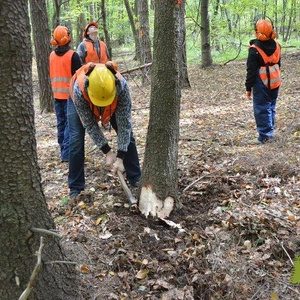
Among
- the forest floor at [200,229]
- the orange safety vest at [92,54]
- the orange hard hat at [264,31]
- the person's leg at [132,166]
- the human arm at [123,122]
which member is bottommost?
the forest floor at [200,229]

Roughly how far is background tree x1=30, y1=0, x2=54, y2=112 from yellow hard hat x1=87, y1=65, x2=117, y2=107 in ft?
20.0

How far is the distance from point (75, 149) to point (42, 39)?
558 centimetres

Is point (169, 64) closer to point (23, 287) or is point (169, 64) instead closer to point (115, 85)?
point (115, 85)

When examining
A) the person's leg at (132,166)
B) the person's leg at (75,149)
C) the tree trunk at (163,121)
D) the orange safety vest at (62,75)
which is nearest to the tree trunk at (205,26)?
the orange safety vest at (62,75)

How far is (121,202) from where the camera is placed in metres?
4.20

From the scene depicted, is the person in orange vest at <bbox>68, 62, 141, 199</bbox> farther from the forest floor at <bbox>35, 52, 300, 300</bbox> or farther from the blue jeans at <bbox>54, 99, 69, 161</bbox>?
the blue jeans at <bbox>54, 99, 69, 161</bbox>

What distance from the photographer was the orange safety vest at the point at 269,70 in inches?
236

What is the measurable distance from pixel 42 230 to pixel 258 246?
6.55 feet

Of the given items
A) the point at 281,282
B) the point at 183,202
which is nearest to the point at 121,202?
the point at 183,202

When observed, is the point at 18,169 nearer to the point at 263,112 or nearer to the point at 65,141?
the point at 65,141

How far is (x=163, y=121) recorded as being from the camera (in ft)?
12.1

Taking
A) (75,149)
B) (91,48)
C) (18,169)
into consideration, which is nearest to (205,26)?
(91,48)

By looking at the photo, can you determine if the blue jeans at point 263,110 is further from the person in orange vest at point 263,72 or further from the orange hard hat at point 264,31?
the orange hard hat at point 264,31

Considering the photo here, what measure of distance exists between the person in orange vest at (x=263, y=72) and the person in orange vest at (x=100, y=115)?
247 cm
